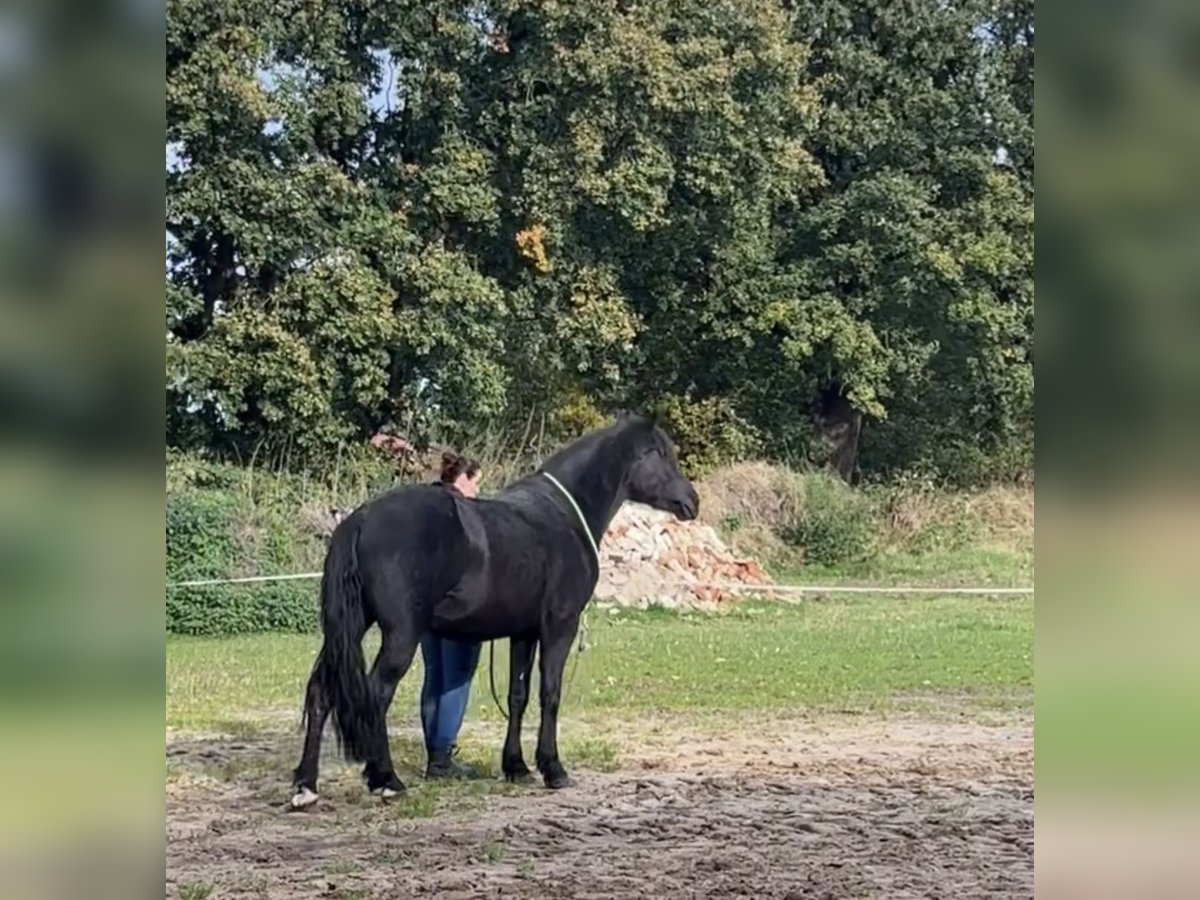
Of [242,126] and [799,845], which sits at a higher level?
[242,126]

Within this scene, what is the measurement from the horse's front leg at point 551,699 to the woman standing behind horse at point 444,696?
0.34m

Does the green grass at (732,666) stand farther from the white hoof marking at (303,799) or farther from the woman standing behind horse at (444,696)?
the white hoof marking at (303,799)

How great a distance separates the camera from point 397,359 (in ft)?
45.7

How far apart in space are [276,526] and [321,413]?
72.7 inches

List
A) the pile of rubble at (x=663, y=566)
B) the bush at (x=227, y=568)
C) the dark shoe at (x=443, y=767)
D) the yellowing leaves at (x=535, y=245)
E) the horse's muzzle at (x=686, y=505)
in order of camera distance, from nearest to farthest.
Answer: the dark shoe at (x=443, y=767)
the horse's muzzle at (x=686, y=505)
the bush at (x=227, y=568)
the pile of rubble at (x=663, y=566)
the yellowing leaves at (x=535, y=245)

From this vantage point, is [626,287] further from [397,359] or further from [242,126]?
[242,126]

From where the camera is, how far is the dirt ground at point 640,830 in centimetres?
412

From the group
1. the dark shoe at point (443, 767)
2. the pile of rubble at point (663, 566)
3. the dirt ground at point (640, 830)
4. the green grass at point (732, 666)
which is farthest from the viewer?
the pile of rubble at point (663, 566)

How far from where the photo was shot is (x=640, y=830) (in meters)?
4.81

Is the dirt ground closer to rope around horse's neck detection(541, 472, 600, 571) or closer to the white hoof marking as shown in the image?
the white hoof marking

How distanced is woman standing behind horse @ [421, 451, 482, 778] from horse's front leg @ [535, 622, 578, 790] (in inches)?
13.4

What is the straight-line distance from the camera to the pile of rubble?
463 inches
